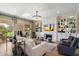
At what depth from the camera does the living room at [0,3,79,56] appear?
2510 mm

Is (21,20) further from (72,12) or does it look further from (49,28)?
(72,12)

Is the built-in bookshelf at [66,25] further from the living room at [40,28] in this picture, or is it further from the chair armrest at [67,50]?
the chair armrest at [67,50]

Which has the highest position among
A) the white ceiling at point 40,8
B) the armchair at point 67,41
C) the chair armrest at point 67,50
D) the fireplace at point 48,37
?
the white ceiling at point 40,8

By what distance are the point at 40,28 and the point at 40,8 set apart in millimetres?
342

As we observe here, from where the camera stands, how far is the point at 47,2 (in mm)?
2543

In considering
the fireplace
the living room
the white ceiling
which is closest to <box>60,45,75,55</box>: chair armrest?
the living room

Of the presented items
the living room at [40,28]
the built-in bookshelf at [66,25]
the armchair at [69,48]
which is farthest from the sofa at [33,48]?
the built-in bookshelf at [66,25]

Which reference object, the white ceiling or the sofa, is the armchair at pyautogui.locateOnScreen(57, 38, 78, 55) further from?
the white ceiling

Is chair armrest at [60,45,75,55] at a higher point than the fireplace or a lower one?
lower

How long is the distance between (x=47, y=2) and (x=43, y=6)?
98 mm

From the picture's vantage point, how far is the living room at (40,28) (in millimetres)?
2510

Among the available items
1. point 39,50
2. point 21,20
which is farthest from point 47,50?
point 21,20

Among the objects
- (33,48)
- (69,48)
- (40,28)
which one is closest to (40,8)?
(40,28)

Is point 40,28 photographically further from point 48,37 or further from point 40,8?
point 40,8
